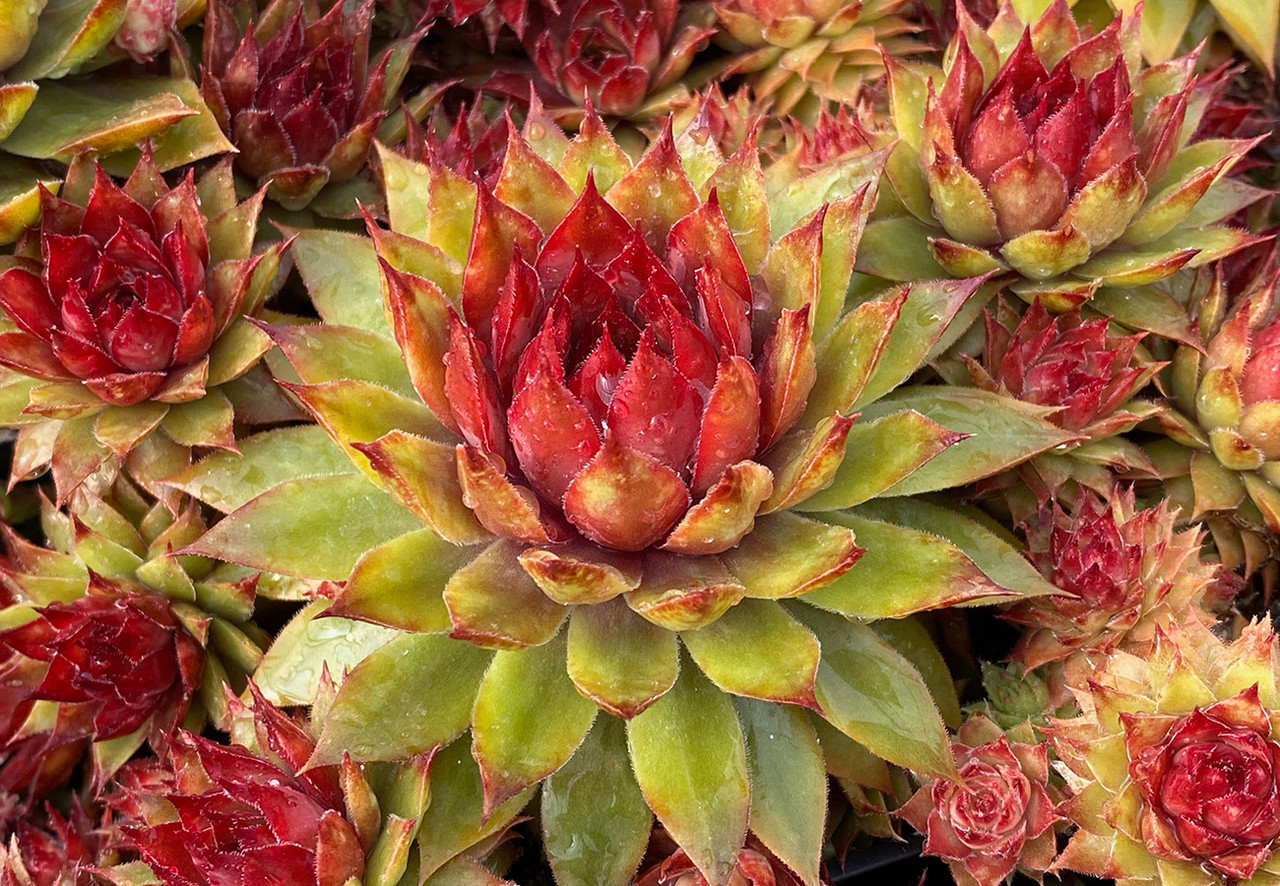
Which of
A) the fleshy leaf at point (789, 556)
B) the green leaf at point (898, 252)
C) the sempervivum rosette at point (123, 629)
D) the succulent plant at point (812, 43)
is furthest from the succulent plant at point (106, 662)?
the succulent plant at point (812, 43)

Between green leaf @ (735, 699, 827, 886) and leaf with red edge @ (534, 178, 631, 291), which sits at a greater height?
leaf with red edge @ (534, 178, 631, 291)

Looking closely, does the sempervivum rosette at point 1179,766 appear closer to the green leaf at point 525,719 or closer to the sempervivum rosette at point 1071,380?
the sempervivum rosette at point 1071,380

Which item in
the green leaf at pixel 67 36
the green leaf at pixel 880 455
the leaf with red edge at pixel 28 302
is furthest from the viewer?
the green leaf at pixel 67 36

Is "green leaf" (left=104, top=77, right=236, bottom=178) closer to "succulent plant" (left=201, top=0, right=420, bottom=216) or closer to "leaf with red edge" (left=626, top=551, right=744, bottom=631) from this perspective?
"succulent plant" (left=201, top=0, right=420, bottom=216)

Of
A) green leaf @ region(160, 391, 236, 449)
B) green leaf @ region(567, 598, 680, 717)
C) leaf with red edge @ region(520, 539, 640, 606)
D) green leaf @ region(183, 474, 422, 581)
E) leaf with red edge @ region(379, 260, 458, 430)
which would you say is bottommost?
green leaf @ region(567, 598, 680, 717)

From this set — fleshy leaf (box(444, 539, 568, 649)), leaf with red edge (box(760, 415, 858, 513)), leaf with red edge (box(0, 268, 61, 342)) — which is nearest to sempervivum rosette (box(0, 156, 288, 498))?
leaf with red edge (box(0, 268, 61, 342))
